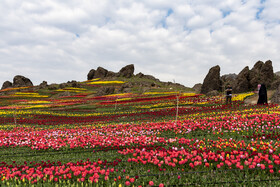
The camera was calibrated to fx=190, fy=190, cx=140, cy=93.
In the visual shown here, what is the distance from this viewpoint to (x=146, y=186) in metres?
5.06

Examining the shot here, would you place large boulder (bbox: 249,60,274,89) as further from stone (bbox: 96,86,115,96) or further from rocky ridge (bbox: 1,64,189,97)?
rocky ridge (bbox: 1,64,189,97)

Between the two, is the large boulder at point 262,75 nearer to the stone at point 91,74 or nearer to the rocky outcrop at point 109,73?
the rocky outcrop at point 109,73

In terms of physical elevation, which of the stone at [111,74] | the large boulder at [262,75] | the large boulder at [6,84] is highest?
the stone at [111,74]

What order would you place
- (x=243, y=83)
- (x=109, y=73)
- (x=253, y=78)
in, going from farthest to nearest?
(x=109, y=73)
(x=243, y=83)
(x=253, y=78)

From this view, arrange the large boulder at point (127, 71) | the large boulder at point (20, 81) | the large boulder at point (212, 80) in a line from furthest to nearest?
1. the large boulder at point (127, 71)
2. the large boulder at point (20, 81)
3. the large boulder at point (212, 80)

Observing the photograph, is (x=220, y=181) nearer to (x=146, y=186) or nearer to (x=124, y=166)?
(x=146, y=186)

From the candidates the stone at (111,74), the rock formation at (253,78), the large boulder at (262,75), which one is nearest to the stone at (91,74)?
the stone at (111,74)

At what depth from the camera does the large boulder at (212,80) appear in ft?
162

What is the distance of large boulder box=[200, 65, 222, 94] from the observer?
49.3 meters

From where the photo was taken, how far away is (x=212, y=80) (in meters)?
49.7

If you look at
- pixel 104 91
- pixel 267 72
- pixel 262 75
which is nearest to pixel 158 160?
pixel 262 75

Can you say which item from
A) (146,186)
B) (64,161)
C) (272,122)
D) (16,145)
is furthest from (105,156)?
(272,122)

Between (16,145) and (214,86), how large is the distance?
1830 inches

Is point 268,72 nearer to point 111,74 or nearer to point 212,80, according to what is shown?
point 212,80
